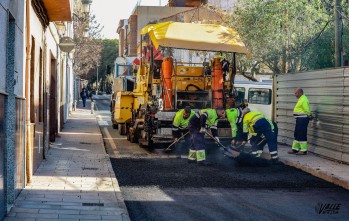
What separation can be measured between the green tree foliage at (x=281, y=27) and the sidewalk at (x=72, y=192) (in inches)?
661

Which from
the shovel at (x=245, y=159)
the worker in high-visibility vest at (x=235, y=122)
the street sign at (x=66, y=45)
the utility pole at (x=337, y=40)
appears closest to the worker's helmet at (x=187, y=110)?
the shovel at (x=245, y=159)

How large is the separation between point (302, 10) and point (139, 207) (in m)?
23.1

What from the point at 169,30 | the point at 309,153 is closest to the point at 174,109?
the point at 169,30

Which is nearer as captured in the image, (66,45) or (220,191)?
(220,191)

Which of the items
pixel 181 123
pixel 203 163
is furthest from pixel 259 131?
pixel 181 123

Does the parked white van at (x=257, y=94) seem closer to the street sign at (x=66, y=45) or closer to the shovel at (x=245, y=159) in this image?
the street sign at (x=66, y=45)

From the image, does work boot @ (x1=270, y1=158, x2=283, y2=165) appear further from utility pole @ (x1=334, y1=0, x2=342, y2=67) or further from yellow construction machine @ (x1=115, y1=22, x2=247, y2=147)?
utility pole @ (x1=334, y1=0, x2=342, y2=67)

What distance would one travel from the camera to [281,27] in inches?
1208

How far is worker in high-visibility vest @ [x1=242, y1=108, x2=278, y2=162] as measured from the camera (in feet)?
46.6

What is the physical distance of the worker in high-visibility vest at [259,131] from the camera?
1422 cm

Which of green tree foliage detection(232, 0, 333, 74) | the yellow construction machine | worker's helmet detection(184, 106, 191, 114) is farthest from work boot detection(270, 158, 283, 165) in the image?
green tree foliage detection(232, 0, 333, 74)

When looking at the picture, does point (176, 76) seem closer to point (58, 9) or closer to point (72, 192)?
point (58, 9)

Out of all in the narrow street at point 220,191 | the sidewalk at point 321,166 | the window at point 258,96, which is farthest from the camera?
the window at point 258,96

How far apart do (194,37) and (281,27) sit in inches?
590
